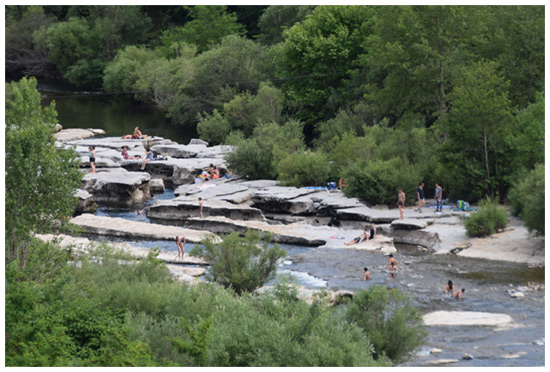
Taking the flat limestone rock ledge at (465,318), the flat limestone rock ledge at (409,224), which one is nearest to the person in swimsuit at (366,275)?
the flat limestone rock ledge at (465,318)

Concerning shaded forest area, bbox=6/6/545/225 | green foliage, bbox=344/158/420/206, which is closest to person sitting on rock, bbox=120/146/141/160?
shaded forest area, bbox=6/6/545/225

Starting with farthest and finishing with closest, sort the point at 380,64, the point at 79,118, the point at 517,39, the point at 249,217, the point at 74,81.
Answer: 1. the point at 74,81
2. the point at 79,118
3. the point at 380,64
4. the point at 517,39
5. the point at 249,217

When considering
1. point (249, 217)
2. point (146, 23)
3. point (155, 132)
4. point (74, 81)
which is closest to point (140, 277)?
point (249, 217)

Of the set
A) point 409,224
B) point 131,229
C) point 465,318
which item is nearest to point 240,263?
point 465,318

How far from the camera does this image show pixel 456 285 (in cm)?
2447

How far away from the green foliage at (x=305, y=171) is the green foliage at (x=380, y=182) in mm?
2928

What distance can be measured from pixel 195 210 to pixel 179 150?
13022 millimetres

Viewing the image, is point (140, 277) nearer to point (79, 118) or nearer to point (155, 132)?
point (155, 132)

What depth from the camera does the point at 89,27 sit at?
7800cm

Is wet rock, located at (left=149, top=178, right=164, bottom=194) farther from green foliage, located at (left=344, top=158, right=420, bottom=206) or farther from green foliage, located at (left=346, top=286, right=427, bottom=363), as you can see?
green foliage, located at (left=346, top=286, right=427, bottom=363)

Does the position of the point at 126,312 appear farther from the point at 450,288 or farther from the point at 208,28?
the point at 208,28

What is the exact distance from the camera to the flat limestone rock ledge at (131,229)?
103 ft

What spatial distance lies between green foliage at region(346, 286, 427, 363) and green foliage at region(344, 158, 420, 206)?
15.6 metres
